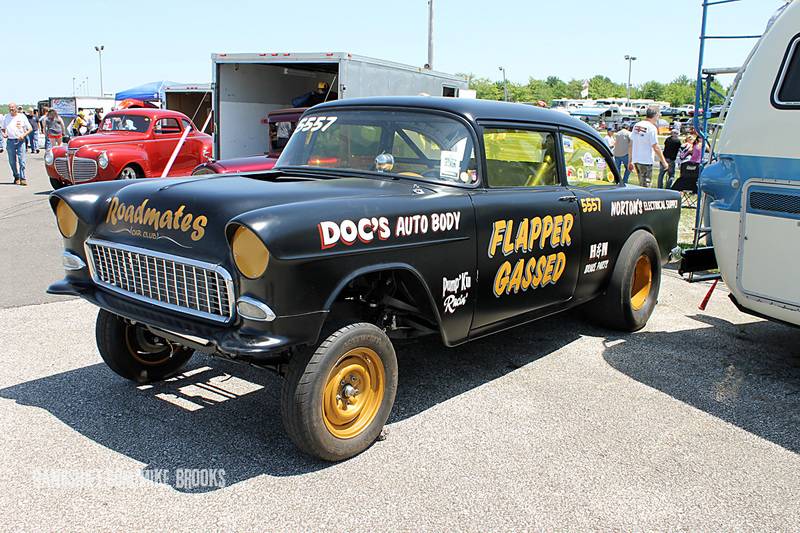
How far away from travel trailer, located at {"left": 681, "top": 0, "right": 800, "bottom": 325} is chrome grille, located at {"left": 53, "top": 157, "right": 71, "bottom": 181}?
450 inches

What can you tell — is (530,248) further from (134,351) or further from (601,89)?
(601,89)

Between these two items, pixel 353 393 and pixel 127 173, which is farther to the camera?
pixel 127 173

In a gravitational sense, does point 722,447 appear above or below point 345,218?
below

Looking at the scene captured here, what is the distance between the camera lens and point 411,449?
11.9 ft

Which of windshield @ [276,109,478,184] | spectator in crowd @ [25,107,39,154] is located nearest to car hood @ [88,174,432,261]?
windshield @ [276,109,478,184]

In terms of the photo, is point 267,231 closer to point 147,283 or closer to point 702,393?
point 147,283

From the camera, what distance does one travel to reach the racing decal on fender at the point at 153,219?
3281 millimetres

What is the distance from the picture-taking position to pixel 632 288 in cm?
587

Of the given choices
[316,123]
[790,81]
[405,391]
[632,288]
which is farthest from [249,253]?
[632,288]

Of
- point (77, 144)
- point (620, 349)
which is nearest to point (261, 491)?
point (620, 349)

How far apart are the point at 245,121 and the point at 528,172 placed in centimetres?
927

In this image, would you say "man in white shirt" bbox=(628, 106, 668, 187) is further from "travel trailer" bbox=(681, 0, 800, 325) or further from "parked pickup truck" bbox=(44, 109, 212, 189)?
"parked pickup truck" bbox=(44, 109, 212, 189)

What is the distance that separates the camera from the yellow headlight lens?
3912mm

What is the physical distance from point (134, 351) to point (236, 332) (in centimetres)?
143
